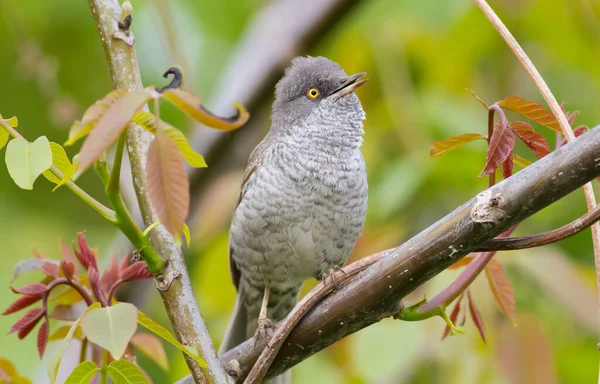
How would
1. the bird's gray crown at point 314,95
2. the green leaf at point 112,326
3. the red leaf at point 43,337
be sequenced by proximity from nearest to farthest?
the green leaf at point 112,326
the red leaf at point 43,337
the bird's gray crown at point 314,95

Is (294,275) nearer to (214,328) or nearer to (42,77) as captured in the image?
(214,328)

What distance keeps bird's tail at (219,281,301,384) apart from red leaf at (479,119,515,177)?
73.3 inches

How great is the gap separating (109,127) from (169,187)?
14 cm

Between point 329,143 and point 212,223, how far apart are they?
0.74 metres

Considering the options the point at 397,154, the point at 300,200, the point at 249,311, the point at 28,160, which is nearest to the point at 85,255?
the point at 28,160

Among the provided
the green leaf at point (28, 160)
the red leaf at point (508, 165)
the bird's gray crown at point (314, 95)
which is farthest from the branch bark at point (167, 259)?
the bird's gray crown at point (314, 95)

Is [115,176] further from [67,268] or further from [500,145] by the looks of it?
[500,145]

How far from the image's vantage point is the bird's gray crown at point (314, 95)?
3479 mm

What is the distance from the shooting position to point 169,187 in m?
1.28

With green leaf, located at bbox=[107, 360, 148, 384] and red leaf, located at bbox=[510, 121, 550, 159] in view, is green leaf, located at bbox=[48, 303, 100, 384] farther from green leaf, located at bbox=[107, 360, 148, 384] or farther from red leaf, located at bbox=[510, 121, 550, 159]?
red leaf, located at bbox=[510, 121, 550, 159]

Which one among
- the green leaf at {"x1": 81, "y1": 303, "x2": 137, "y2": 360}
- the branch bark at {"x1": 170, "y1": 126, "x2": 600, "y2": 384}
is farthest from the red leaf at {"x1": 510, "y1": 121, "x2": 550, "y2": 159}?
the green leaf at {"x1": 81, "y1": 303, "x2": 137, "y2": 360}

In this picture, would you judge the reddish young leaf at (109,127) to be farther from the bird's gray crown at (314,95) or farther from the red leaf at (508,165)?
the bird's gray crown at (314,95)

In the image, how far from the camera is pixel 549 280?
A: 3.01 m

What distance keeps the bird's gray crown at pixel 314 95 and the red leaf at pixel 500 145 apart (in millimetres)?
1767
